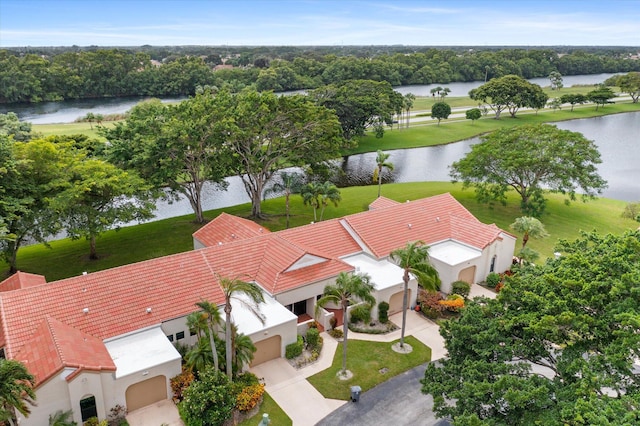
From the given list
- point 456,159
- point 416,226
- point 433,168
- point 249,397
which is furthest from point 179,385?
point 456,159

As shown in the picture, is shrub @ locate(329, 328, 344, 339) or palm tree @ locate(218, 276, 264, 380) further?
shrub @ locate(329, 328, 344, 339)

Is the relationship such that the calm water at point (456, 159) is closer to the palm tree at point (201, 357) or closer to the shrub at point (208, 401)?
the palm tree at point (201, 357)

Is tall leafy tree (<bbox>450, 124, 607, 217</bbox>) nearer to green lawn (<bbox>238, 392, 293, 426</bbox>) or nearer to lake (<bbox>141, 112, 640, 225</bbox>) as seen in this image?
lake (<bbox>141, 112, 640, 225</bbox>)

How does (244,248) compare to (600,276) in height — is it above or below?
below

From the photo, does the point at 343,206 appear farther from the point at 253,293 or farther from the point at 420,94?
the point at 420,94

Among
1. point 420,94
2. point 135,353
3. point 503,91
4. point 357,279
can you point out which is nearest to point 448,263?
point 357,279

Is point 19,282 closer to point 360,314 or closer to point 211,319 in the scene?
point 211,319

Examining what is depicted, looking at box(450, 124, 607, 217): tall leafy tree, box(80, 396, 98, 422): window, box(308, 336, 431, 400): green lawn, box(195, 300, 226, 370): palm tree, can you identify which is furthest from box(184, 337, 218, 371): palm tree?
box(450, 124, 607, 217): tall leafy tree

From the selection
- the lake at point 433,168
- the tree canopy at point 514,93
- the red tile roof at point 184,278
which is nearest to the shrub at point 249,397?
the red tile roof at point 184,278
